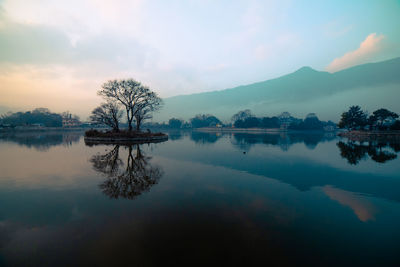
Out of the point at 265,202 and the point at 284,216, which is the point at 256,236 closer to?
the point at 284,216

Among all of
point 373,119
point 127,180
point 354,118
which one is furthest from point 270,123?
point 127,180

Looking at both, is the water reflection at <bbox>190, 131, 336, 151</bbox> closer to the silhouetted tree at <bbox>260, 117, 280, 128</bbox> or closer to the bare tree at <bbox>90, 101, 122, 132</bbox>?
the bare tree at <bbox>90, 101, 122, 132</bbox>

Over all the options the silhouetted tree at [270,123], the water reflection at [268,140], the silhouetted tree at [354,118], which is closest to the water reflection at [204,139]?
the water reflection at [268,140]

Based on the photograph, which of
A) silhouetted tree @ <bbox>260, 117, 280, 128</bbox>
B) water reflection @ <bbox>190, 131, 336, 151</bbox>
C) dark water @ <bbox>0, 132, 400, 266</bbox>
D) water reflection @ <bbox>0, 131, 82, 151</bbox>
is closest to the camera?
dark water @ <bbox>0, 132, 400, 266</bbox>

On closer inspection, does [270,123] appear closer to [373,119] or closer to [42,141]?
[373,119]

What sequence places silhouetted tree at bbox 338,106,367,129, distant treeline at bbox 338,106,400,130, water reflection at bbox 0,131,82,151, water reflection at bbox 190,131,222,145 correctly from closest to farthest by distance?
water reflection at bbox 0,131,82,151 → water reflection at bbox 190,131,222,145 → distant treeline at bbox 338,106,400,130 → silhouetted tree at bbox 338,106,367,129

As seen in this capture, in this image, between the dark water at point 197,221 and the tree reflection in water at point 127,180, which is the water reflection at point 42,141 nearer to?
the tree reflection in water at point 127,180

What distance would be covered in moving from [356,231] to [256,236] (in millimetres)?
3435

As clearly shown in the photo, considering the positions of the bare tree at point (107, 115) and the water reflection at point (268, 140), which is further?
the bare tree at point (107, 115)

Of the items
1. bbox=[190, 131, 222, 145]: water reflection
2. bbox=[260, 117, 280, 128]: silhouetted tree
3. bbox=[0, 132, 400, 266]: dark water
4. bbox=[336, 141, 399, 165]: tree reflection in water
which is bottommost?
bbox=[336, 141, 399, 165]: tree reflection in water

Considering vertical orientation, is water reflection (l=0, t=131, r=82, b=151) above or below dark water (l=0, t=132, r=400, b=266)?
above

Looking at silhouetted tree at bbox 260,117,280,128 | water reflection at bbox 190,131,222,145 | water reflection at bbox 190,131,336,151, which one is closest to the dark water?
water reflection at bbox 190,131,336,151

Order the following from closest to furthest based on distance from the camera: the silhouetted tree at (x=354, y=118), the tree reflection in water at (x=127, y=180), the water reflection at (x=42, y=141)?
1. the tree reflection in water at (x=127, y=180)
2. the water reflection at (x=42, y=141)
3. the silhouetted tree at (x=354, y=118)

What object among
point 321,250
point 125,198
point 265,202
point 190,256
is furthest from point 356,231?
point 125,198
